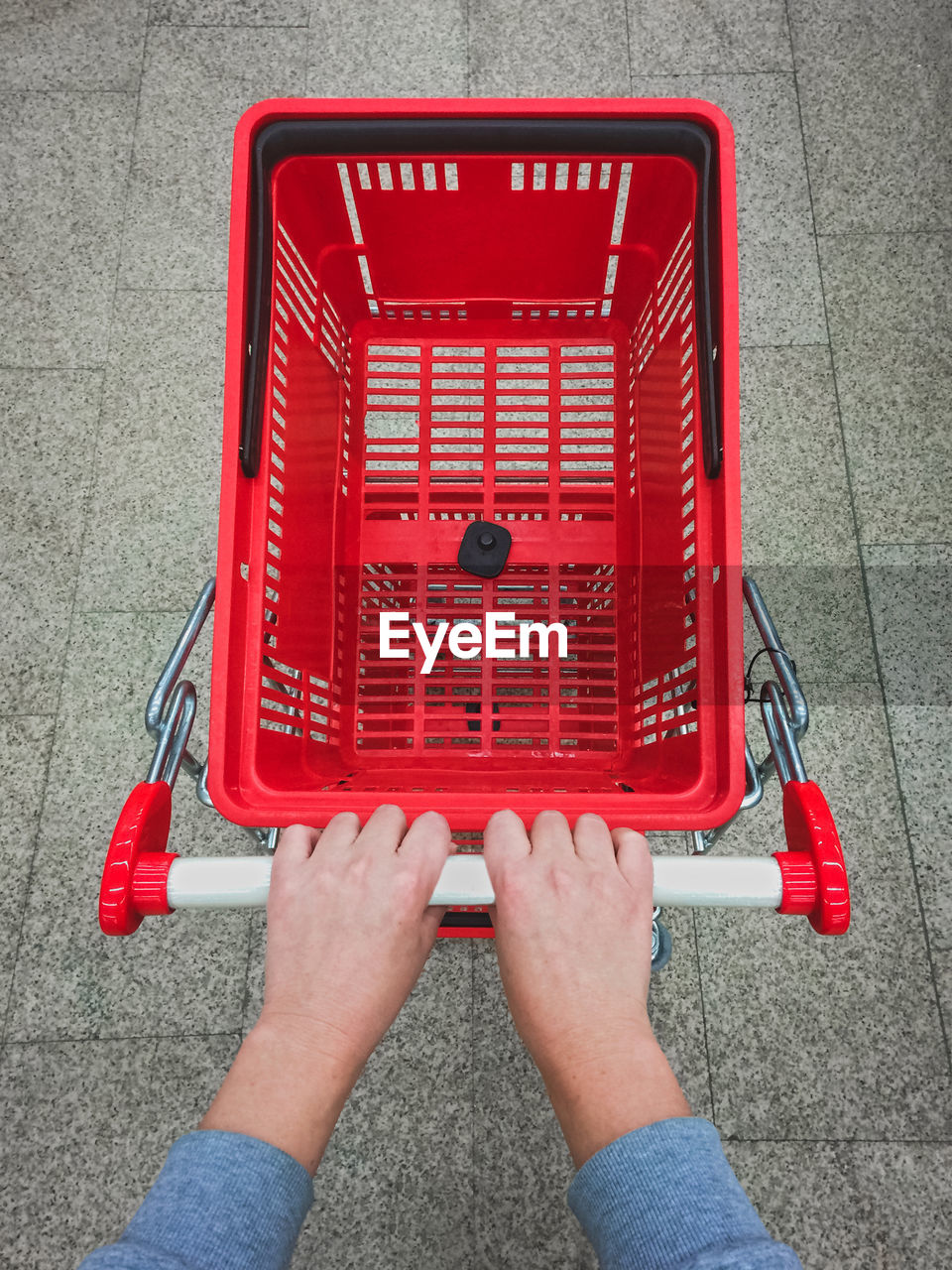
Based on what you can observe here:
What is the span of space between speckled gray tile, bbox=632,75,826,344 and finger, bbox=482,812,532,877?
53.6 inches

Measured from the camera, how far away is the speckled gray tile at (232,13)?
70.1 inches

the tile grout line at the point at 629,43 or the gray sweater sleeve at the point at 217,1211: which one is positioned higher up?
the tile grout line at the point at 629,43

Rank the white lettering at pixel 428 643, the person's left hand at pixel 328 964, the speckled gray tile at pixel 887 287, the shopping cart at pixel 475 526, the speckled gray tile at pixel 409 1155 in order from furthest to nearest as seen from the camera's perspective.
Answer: the speckled gray tile at pixel 887 287
the speckled gray tile at pixel 409 1155
the white lettering at pixel 428 643
the shopping cart at pixel 475 526
the person's left hand at pixel 328 964

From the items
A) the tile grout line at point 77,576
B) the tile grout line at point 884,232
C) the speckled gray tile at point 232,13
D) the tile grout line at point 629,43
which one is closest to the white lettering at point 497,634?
the tile grout line at point 77,576

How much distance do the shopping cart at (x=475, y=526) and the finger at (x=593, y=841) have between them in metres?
0.05

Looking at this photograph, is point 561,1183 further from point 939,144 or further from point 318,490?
point 939,144

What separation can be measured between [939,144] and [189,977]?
7.82 feet

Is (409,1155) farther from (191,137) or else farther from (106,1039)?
(191,137)

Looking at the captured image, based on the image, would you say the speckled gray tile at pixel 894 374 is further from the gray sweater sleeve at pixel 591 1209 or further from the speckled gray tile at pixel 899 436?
the gray sweater sleeve at pixel 591 1209

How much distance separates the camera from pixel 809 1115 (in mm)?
1233

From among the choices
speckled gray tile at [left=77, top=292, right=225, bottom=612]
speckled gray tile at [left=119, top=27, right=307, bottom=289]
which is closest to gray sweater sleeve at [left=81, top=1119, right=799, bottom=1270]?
speckled gray tile at [left=77, top=292, right=225, bottom=612]

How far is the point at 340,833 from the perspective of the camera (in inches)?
26.5

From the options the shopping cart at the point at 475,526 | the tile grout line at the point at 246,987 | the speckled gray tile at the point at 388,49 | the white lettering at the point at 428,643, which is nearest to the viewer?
the shopping cart at the point at 475,526

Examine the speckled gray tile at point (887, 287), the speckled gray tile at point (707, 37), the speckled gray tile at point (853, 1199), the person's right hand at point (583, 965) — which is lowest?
the speckled gray tile at point (853, 1199)
